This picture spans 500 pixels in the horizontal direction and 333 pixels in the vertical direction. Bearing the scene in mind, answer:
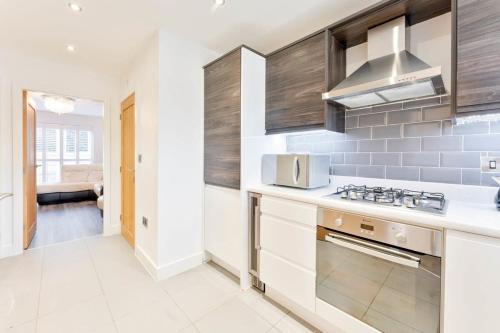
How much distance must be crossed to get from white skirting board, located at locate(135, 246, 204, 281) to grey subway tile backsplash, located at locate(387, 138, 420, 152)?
210 cm

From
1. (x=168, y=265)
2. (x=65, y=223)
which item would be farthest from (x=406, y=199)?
(x=65, y=223)

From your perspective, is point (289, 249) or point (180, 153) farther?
point (180, 153)

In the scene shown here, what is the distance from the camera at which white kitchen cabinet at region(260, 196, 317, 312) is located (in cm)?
150

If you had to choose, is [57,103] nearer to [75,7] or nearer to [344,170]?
[75,7]

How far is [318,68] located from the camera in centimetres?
178

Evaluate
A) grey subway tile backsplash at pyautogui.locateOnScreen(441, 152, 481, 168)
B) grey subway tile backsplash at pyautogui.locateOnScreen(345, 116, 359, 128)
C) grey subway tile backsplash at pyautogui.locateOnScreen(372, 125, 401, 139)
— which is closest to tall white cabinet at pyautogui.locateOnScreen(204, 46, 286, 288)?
grey subway tile backsplash at pyautogui.locateOnScreen(345, 116, 359, 128)

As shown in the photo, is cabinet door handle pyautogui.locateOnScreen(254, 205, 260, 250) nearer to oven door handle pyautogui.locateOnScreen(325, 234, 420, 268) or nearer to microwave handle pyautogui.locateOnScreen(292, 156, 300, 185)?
microwave handle pyautogui.locateOnScreen(292, 156, 300, 185)

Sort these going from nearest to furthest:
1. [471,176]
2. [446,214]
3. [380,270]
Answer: [446,214]
[380,270]
[471,176]

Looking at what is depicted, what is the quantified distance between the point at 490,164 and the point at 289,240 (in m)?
1.33

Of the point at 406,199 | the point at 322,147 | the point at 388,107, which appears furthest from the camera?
the point at 322,147

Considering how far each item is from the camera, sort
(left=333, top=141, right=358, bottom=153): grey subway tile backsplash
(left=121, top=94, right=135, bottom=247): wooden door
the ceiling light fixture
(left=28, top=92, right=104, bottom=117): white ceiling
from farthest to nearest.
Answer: (left=28, top=92, right=104, bottom=117): white ceiling
the ceiling light fixture
(left=121, top=94, right=135, bottom=247): wooden door
(left=333, top=141, right=358, bottom=153): grey subway tile backsplash

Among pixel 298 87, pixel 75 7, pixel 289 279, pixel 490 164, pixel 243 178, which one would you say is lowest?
pixel 289 279

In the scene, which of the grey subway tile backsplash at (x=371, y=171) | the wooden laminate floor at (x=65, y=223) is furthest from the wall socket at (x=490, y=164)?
the wooden laminate floor at (x=65, y=223)

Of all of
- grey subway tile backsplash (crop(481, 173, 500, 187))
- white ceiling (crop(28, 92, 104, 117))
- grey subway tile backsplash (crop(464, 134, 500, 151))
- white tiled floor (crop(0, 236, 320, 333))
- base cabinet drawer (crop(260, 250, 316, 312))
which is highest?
white ceiling (crop(28, 92, 104, 117))
